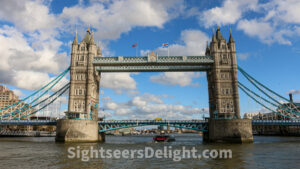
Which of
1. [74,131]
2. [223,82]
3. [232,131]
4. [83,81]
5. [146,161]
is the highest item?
[83,81]

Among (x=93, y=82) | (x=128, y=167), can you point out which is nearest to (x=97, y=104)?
(x=93, y=82)

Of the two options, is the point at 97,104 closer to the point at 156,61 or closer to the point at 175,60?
the point at 156,61

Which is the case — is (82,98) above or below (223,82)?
below

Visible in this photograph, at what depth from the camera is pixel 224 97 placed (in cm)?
5678

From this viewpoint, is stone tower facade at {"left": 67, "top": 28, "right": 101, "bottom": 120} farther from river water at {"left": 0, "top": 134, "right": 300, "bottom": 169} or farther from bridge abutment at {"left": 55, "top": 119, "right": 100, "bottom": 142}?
river water at {"left": 0, "top": 134, "right": 300, "bottom": 169}

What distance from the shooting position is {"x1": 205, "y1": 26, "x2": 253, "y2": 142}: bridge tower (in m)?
50.7

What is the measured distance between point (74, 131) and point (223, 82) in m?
38.2

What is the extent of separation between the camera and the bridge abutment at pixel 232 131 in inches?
1960

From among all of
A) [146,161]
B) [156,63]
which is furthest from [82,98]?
[146,161]

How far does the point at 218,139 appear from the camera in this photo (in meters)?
51.4

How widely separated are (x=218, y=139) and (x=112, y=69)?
107 ft

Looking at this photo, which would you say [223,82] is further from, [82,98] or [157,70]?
[82,98]

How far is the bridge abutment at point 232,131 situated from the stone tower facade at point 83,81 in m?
31.4

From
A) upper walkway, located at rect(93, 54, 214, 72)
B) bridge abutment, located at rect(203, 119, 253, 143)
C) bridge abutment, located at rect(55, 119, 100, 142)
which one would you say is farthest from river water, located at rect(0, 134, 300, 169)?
upper walkway, located at rect(93, 54, 214, 72)
